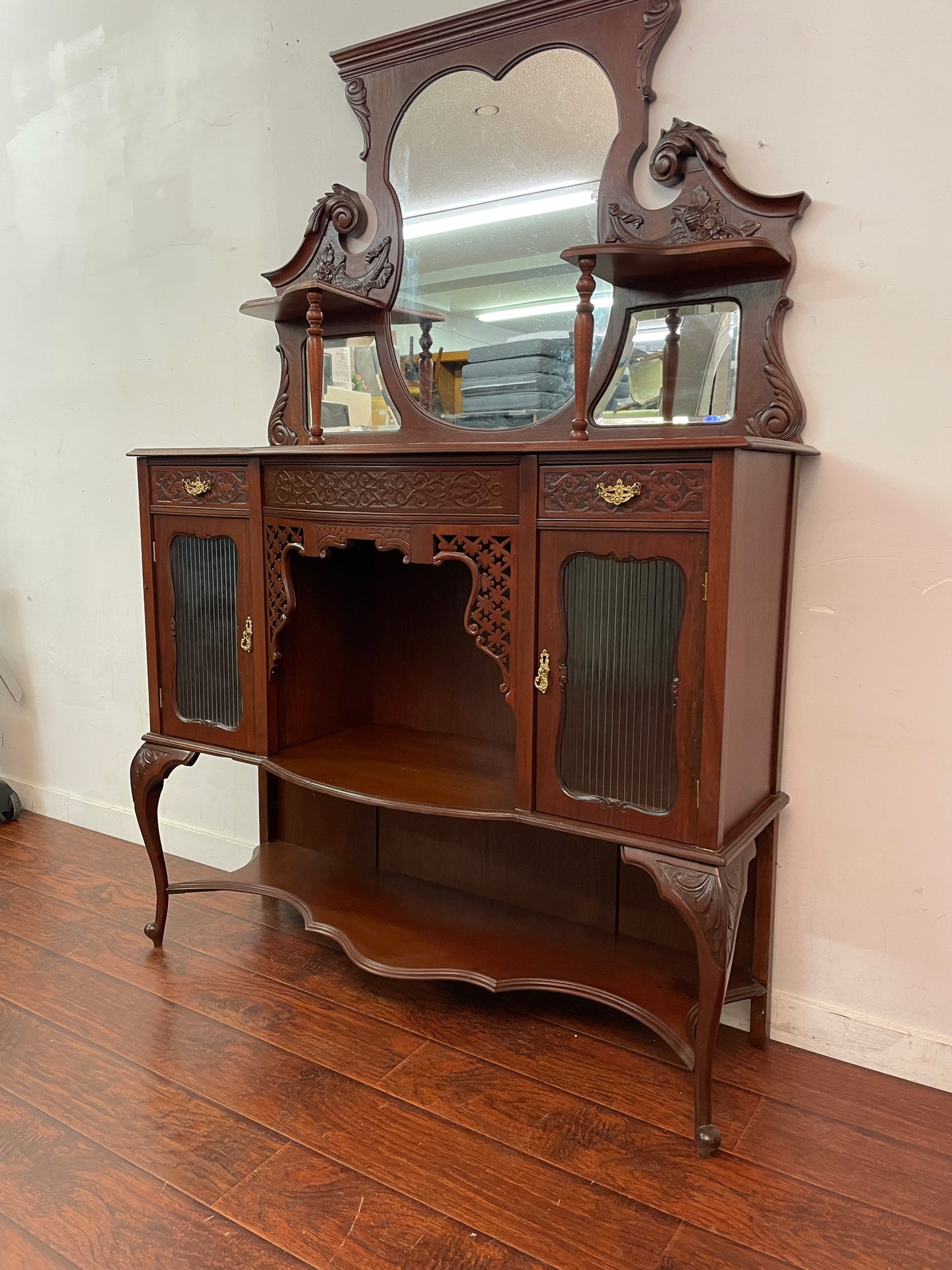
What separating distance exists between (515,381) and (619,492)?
0.58 meters

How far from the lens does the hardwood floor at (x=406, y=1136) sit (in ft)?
4.65

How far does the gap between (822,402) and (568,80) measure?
0.87 m

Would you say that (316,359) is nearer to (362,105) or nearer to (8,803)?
(362,105)

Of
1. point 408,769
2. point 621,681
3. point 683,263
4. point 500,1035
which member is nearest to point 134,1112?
point 500,1035

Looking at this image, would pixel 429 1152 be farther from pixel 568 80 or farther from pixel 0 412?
pixel 0 412

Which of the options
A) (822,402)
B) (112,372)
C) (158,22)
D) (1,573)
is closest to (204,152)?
(158,22)

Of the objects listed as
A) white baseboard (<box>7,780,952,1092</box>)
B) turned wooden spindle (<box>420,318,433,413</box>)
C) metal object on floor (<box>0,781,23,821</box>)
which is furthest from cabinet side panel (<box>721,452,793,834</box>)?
metal object on floor (<box>0,781,23,821</box>)

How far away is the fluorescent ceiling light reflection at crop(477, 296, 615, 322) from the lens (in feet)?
6.31

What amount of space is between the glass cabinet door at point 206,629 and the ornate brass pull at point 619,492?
873mm

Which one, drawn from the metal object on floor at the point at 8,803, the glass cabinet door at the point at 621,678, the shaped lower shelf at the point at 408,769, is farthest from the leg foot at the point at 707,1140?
the metal object on floor at the point at 8,803

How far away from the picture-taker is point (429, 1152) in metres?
1.61

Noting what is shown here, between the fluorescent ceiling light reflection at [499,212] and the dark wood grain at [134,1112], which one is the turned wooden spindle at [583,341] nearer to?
the fluorescent ceiling light reflection at [499,212]

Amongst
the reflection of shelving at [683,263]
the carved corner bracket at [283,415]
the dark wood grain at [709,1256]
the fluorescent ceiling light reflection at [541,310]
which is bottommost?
the dark wood grain at [709,1256]

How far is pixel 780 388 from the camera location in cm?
177
